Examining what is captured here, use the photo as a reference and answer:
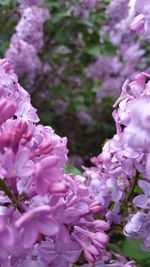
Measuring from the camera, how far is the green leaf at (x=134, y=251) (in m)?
1.49

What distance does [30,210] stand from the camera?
36.4 inches

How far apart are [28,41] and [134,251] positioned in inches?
54.3

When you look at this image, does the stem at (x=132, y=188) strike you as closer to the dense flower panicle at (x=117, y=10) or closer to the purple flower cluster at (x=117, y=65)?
the dense flower panicle at (x=117, y=10)

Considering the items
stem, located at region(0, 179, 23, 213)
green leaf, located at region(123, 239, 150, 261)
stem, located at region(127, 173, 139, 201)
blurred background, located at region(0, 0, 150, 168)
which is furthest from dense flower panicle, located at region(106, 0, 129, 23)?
stem, located at region(0, 179, 23, 213)

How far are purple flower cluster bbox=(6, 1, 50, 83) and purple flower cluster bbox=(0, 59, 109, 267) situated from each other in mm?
1314

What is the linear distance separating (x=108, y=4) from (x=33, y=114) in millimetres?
1757

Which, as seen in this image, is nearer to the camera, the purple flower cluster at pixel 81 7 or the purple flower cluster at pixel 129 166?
the purple flower cluster at pixel 129 166

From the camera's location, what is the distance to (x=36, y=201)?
100cm

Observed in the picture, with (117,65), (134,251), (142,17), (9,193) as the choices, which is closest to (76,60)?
(117,65)

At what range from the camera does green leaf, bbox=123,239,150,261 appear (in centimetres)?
149

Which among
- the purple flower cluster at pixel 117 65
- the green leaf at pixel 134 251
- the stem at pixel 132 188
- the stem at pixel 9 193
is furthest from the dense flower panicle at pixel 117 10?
the stem at pixel 9 193

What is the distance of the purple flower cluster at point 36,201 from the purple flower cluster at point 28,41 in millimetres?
1314

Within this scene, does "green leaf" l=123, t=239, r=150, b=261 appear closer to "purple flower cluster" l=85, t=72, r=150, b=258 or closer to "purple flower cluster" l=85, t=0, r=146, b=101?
"purple flower cluster" l=85, t=72, r=150, b=258

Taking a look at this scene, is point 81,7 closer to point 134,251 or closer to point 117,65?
point 117,65
